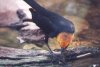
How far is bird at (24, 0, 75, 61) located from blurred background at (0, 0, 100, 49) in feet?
0.13

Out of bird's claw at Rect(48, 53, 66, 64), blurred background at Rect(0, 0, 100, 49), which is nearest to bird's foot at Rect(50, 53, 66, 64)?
bird's claw at Rect(48, 53, 66, 64)

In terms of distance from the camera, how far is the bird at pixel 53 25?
2.08 meters

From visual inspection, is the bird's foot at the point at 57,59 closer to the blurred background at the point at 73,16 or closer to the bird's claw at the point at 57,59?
the bird's claw at the point at 57,59

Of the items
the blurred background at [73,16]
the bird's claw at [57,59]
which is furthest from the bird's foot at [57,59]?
the blurred background at [73,16]

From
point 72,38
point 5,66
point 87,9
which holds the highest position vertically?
point 87,9

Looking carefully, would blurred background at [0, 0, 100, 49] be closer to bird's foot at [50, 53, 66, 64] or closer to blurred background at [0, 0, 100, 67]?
blurred background at [0, 0, 100, 67]

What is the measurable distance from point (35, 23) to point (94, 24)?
41 cm

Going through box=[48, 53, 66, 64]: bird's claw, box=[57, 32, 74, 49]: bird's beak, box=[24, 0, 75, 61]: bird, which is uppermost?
box=[24, 0, 75, 61]: bird

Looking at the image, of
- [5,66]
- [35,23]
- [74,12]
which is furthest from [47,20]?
[5,66]

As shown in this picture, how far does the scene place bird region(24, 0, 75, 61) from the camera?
208cm

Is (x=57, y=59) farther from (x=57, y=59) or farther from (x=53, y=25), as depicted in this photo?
(x=53, y=25)

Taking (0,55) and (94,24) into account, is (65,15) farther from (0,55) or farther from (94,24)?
(0,55)

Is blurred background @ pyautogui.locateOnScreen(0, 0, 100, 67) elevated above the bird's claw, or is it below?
above

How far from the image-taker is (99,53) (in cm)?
218
